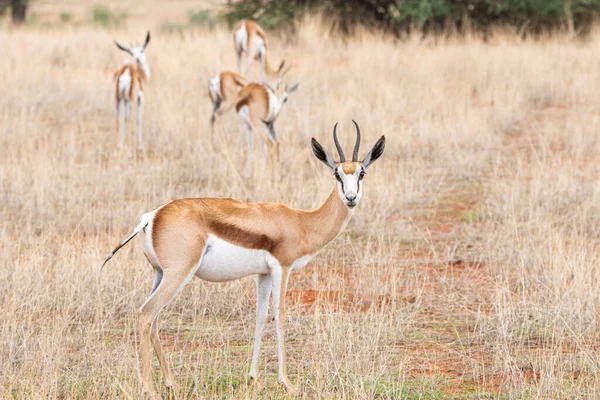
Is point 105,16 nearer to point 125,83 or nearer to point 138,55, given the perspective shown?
point 138,55

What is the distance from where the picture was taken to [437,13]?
1608cm

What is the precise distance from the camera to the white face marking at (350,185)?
378 centimetres

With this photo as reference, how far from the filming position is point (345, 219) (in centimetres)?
407

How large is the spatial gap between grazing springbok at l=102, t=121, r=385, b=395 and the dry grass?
0.97ft

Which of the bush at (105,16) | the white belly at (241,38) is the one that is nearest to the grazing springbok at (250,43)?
the white belly at (241,38)

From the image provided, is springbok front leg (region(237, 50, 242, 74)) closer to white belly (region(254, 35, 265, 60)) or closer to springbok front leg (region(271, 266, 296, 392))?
white belly (region(254, 35, 265, 60))

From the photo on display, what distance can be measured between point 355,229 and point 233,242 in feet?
9.95

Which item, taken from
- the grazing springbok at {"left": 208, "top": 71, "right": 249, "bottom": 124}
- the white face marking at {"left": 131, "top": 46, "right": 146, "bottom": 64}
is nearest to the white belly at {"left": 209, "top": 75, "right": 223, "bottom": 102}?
the grazing springbok at {"left": 208, "top": 71, "right": 249, "bottom": 124}

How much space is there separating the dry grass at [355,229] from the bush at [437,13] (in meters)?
2.87

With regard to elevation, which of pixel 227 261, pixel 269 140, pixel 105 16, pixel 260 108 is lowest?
pixel 227 261

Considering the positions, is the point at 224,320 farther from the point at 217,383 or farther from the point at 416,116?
the point at 416,116

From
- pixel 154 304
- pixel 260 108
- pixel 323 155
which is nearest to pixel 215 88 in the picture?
pixel 260 108

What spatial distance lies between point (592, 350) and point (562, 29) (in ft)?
43.4

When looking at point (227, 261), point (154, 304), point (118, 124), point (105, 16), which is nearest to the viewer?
point (154, 304)
